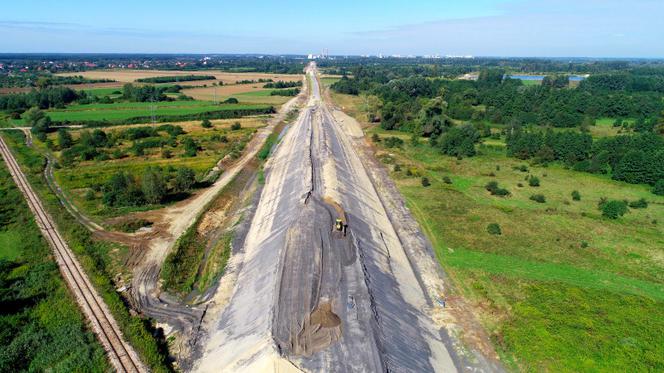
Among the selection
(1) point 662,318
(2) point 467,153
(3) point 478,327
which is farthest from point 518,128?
(3) point 478,327

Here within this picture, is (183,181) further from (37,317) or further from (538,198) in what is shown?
(538,198)

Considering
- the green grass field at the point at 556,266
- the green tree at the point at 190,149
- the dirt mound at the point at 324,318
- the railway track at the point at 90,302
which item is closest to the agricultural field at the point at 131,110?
the green tree at the point at 190,149

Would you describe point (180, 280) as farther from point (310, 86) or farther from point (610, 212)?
point (310, 86)

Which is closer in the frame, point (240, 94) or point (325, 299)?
point (325, 299)

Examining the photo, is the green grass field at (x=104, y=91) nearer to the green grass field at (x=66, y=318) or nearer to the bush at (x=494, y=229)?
the green grass field at (x=66, y=318)

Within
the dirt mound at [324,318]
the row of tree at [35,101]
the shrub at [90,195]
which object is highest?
the row of tree at [35,101]

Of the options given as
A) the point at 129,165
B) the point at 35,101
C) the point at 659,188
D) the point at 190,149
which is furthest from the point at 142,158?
the point at 659,188
